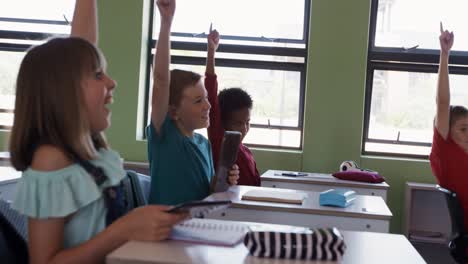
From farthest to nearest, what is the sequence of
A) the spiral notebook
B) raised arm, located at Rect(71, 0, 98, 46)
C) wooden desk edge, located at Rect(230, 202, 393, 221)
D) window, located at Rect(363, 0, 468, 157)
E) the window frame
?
the window frame → window, located at Rect(363, 0, 468, 157) → wooden desk edge, located at Rect(230, 202, 393, 221) → raised arm, located at Rect(71, 0, 98, 46) → the spiral notebook

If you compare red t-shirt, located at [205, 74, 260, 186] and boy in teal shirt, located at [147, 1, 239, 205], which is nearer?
boy in teal shirt, located at [147, 1, 239, 205]

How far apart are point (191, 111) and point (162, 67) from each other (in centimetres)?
35

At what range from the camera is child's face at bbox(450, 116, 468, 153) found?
3.19 metres

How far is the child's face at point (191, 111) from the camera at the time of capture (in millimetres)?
2314

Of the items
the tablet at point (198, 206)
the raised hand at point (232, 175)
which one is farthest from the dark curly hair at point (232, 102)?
the tablet at point (198, 206)

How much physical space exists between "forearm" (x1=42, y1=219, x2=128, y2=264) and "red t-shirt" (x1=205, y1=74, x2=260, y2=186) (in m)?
1.57

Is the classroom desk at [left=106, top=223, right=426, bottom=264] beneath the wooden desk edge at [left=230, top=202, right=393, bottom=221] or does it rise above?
above

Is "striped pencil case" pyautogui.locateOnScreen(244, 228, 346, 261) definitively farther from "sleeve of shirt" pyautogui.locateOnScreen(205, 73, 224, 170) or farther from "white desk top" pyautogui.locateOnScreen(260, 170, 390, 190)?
"white desk top" pyautogui.locateOnScreen(260, 170, 390, 190)

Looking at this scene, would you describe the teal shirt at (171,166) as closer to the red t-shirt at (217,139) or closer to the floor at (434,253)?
the red t-shirt at (217,139)

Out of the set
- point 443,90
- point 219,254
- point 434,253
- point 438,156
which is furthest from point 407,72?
point 219,254

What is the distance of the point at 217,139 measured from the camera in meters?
3.02

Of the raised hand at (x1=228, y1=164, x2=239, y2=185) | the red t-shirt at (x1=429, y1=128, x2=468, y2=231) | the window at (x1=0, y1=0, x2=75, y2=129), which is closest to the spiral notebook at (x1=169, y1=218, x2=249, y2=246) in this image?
the raised hand at (x1=228, y1=164, x2=239, y2=185)

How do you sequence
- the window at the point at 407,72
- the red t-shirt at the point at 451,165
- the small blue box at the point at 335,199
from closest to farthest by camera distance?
the small blue box at the point at 335,199
the red t-shirt at the point at 451,165
the window at the point at 407,72

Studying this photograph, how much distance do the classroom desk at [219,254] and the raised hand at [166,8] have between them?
3.01 ft
